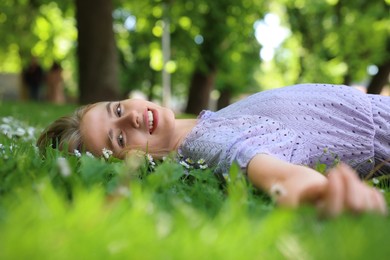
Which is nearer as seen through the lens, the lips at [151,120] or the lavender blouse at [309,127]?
the lavender blouse at [309,127]

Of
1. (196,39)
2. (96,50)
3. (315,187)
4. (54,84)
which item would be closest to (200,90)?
(196,39)

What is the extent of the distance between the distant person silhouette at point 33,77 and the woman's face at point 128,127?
1796 centimetres

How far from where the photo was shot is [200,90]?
17328 millimetres

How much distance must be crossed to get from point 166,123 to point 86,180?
1.10 m

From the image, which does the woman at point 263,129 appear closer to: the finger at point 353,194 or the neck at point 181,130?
the neck at point 181,130

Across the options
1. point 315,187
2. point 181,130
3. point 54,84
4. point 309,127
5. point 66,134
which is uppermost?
point 315,187

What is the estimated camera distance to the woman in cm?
261

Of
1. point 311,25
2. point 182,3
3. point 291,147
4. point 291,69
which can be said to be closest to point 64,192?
point 291,147

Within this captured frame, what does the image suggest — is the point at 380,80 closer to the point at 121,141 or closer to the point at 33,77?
the point at 33,77

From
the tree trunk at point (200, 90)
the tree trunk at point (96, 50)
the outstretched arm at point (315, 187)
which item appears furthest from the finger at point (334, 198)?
the tree trunk at point (200, 90)

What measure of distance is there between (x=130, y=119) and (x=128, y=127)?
59 millimetres

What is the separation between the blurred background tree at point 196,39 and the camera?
1037 cm

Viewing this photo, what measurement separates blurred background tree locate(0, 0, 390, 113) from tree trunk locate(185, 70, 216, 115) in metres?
0.03

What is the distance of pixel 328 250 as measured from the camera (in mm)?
1228
